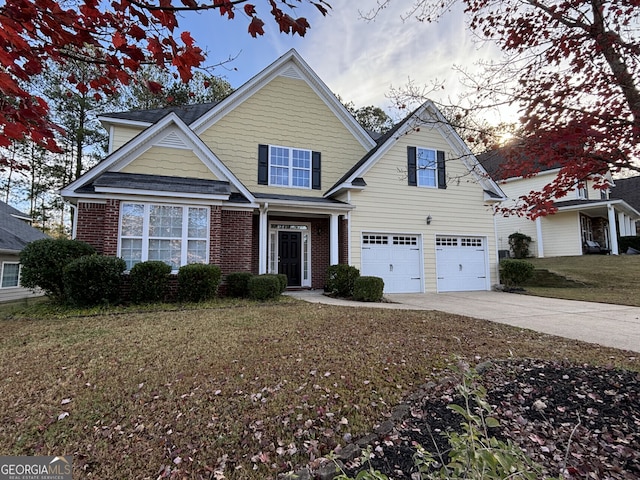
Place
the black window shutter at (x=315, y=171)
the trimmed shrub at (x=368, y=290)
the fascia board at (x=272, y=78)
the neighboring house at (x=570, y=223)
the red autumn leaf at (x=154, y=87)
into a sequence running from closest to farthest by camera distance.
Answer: the red autumn leaf at (x=154, y=87) → the trimmed shrub at (x=368, y=290) → the fascia board at (x=272, y=78) → the black window shutter at (x=315, y=171) → the neighboring house at (x=570, y=223)

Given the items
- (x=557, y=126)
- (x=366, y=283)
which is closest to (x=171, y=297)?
(x=366, y=283)

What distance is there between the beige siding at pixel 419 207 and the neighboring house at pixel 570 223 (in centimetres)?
625

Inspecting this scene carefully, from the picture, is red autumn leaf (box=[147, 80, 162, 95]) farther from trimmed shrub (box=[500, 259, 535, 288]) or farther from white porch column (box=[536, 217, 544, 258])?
white porch column (box=[536, 217, 544, 258])

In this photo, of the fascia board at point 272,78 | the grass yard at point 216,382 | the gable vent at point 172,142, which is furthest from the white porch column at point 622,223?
the gable vent at point 172,142

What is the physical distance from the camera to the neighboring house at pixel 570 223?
18297mm

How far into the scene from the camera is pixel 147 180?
8906mm

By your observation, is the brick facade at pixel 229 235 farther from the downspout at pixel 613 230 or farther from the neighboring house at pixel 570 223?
the downspout at pixel 613 230

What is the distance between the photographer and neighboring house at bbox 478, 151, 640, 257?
18297 millimetres

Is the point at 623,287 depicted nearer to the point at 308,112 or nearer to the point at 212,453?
the point at 308,112

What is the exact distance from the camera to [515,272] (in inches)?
496

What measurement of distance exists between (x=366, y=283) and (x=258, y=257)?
4244 mm

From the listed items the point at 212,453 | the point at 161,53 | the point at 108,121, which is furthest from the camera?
the point at 108,121

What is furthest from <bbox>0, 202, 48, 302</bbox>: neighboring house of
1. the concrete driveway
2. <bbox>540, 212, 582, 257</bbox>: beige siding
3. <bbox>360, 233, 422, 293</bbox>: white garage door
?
<bbox>540, 212, 582, 257</bbox>: beige siding

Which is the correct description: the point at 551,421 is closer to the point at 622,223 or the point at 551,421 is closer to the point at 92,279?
the point at 92,279
